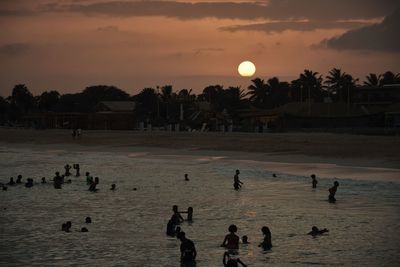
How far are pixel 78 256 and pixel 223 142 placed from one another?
4863 centimetres

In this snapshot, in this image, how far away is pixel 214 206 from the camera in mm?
27297

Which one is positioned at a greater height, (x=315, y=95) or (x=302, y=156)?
(x=315, y=95)

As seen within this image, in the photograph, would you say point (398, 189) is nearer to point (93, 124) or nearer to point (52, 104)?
point (93, 124)

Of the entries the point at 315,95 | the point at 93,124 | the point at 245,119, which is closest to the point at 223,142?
the point at 245,119

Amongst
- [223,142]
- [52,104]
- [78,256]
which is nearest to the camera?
[78,256]

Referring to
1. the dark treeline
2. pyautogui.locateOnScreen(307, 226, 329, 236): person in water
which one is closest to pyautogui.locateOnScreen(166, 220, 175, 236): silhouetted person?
pyautogui.locateOnScreen(307, 226, 329, 236): person in water

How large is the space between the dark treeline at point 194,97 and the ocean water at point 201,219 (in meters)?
59.3

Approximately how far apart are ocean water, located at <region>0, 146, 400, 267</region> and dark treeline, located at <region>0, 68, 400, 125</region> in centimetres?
5930

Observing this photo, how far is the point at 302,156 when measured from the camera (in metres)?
50.3

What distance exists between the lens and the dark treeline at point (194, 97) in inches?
4425

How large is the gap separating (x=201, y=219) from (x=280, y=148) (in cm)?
3395

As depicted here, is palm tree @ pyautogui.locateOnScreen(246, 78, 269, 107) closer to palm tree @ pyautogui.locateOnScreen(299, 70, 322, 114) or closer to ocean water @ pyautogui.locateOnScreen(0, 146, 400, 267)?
palm tree @ pyautogui.locateOnScreen(299, 70, 322, 114)

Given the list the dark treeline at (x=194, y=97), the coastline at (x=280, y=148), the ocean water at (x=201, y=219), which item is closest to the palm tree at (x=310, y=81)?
the dark treeline at (x=194, y=97)

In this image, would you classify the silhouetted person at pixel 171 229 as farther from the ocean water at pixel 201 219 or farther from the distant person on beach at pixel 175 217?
the ocean water at pixel 201 219
